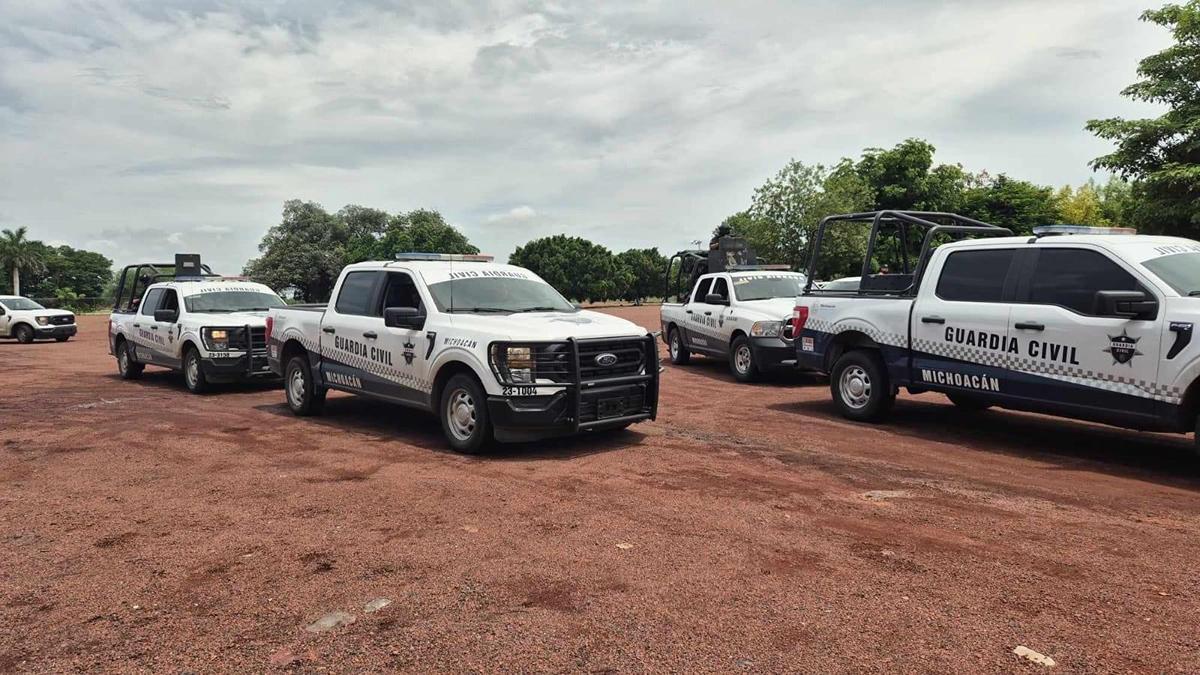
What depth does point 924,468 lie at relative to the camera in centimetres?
679

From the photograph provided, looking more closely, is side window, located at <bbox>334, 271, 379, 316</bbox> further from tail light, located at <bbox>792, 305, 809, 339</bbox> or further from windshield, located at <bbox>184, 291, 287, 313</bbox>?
tail light, located at <bbox>792, 305, 809, 339</bbox>

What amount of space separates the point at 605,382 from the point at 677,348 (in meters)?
8.97

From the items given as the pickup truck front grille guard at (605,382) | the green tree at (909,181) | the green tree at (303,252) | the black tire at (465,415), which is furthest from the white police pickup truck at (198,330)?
the green tree at (303,252)

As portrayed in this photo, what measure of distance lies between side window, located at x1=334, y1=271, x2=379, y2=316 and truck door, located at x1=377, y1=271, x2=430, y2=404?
295 mm

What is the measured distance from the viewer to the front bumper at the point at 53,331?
26.8 metres

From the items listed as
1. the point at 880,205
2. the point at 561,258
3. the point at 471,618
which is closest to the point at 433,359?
the point at 471,618

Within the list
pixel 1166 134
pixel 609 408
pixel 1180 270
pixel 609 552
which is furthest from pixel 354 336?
pixel 1166 134

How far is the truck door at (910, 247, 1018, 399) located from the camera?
7.65 metres

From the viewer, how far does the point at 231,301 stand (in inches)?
524

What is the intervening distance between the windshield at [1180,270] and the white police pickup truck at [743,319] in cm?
595

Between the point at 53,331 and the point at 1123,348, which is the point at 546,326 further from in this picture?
the point at 53,331

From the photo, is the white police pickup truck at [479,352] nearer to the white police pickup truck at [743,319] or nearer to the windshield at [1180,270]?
the windshield at [1180,270]

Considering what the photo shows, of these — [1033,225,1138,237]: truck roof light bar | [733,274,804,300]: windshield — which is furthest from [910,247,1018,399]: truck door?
[733,274,804,300]: windshield

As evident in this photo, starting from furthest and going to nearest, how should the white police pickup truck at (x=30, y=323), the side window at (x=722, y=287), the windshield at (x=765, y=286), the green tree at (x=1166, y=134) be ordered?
the white police pickup truck at (x=30, y=323) → the green tree at (x=1166, y=134) → the side window at (x=722, y=287) → the windshield at (x=765, y=286)
